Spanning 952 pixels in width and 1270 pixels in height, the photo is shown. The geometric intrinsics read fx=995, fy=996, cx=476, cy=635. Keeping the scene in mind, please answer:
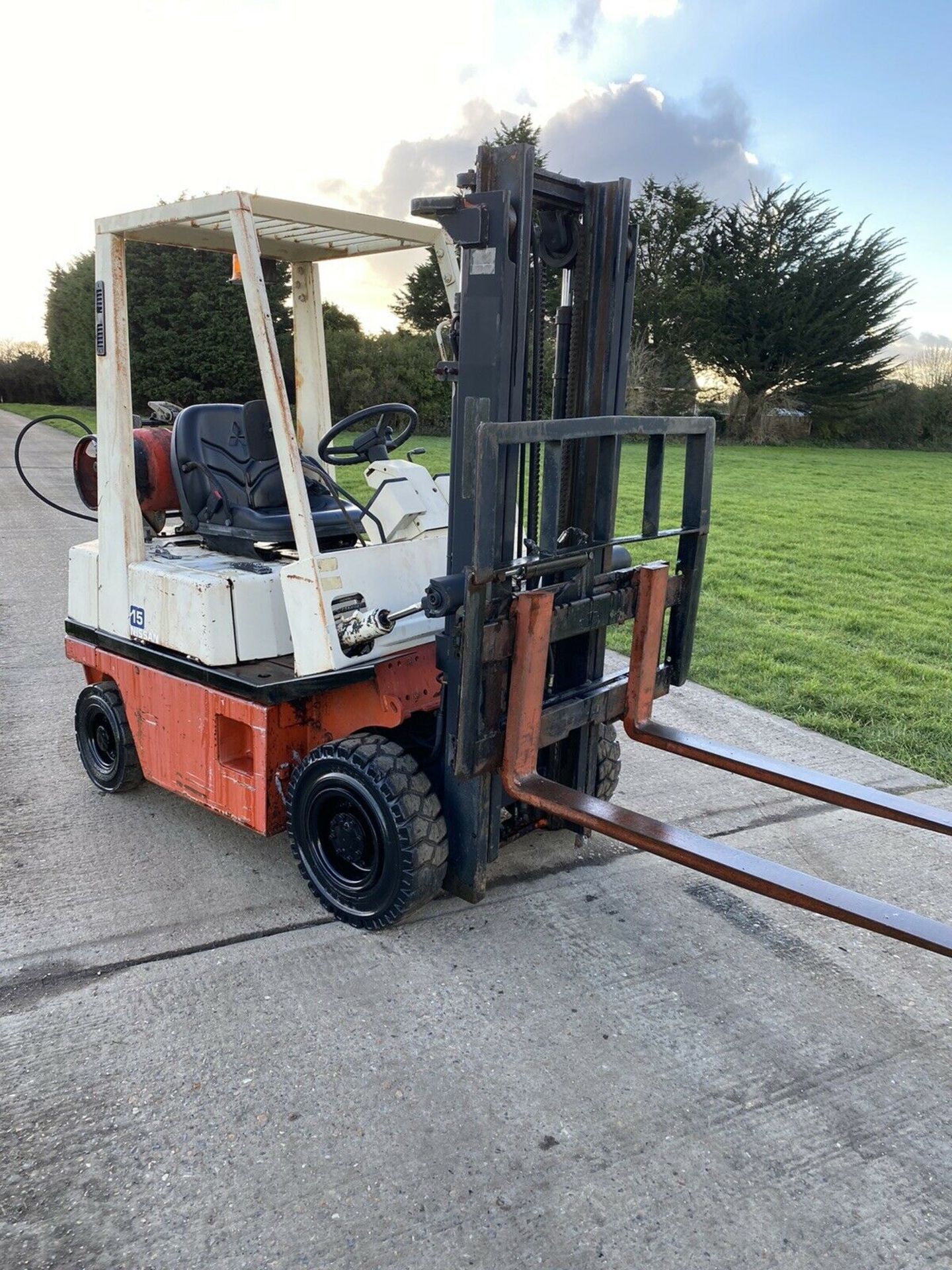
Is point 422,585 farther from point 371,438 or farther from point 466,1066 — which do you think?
point 466,1066

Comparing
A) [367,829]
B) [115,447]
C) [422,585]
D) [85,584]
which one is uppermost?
[115,447]

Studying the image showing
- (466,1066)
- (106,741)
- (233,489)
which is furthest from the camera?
(106,741)

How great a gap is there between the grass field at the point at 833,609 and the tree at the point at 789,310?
57.5ft

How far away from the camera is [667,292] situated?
35.6m

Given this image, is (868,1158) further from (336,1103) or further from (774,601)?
(774,601)

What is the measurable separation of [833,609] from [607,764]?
566cm

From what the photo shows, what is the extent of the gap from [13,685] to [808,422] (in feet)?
110

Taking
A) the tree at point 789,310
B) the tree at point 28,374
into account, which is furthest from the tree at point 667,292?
the tree at point 28,374

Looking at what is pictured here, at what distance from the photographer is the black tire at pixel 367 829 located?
11.0 feet

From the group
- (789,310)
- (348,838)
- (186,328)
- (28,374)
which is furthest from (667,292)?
(348,838)

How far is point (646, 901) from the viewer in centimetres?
386

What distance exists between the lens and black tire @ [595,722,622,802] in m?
4.25

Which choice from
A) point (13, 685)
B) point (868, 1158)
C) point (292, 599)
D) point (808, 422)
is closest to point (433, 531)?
point (292, 599)

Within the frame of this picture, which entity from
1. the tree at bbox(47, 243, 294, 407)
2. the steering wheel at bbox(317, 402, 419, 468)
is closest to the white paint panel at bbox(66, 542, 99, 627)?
the steering wheel at bbox(317, 402, 419, 468)
